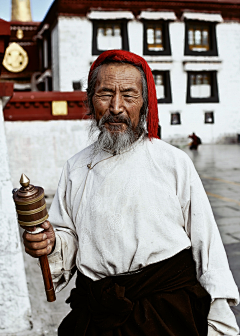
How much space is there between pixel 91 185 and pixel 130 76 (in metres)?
0.50

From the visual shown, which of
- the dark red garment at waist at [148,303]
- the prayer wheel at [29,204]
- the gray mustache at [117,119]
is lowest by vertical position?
the dark red garment at waist at [148,303]

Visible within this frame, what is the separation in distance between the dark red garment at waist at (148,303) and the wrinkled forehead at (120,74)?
2.52 feet

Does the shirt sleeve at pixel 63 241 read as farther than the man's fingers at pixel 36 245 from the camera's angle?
Yes

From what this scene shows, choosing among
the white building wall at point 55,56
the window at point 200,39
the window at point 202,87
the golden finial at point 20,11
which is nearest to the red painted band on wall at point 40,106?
the white building wall at point 55,56

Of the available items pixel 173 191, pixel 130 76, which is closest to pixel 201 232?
pixel 173 191

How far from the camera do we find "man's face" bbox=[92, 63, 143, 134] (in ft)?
5.34

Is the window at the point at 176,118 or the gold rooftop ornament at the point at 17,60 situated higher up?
the gold rooftop ornament at the point at 17,60

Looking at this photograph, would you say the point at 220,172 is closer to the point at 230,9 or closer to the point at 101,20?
the point at 101,20

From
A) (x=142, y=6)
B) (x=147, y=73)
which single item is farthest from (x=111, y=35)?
(x=147, y=73)

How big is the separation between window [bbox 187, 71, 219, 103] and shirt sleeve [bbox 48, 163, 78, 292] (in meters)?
19.4

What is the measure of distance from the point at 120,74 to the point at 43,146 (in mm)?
5964

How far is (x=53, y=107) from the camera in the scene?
23.6 feet

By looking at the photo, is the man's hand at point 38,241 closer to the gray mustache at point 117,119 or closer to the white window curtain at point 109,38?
the gray mustache at point 117,119

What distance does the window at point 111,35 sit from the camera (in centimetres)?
1877
